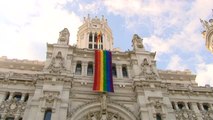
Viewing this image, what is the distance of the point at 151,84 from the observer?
3441 centimetres

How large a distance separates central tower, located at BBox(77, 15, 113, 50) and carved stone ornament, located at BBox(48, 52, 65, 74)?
30.0 meters

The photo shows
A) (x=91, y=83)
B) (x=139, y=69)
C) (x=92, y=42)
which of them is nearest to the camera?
(x=91, y=83)

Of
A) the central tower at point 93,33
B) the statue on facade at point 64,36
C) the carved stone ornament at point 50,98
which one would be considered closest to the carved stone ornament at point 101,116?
the carved stone ornament at point 50,98

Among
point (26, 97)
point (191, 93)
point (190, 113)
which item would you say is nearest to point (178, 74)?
point (191, 93)

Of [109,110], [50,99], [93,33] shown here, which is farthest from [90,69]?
[93,33]

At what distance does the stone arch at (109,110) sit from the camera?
3069cm

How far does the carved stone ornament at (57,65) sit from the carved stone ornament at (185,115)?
15.2 m

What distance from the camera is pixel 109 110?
1241 inches

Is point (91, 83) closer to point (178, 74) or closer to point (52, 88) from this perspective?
point (52, 88)

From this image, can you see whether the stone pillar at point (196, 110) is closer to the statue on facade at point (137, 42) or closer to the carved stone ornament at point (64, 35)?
the statue on facade at point (137, 42)

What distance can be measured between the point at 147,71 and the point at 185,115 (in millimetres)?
7455

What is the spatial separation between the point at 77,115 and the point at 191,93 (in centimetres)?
1557

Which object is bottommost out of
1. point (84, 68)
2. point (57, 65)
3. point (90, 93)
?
point (90, 93)

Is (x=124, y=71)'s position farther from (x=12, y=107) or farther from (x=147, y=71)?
(x=12, y=107)
